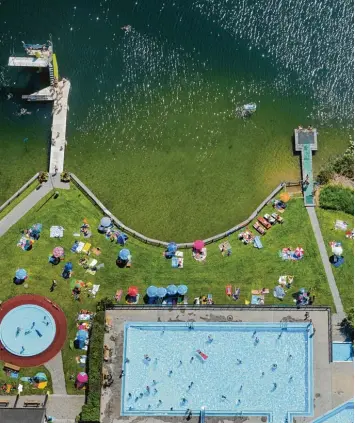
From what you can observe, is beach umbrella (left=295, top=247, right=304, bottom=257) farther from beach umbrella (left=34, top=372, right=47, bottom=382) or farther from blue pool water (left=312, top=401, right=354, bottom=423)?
beach umbrella (left=34, top=372, right=47, bottom=382)

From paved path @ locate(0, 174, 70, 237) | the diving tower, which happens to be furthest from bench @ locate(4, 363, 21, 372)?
the diving tower

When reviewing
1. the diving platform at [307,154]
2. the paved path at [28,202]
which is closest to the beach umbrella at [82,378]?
the paved path at [28,202]

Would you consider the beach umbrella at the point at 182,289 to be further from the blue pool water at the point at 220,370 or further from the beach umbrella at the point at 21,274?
the beach umbrella at the point at 21,274

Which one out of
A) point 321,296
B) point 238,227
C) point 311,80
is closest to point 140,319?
point 238,227

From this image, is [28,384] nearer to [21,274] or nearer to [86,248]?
[21,274]

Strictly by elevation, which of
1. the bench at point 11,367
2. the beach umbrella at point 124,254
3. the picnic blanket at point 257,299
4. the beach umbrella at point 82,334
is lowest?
the bench at point 11,367

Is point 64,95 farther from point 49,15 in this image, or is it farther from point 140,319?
point 140,319
